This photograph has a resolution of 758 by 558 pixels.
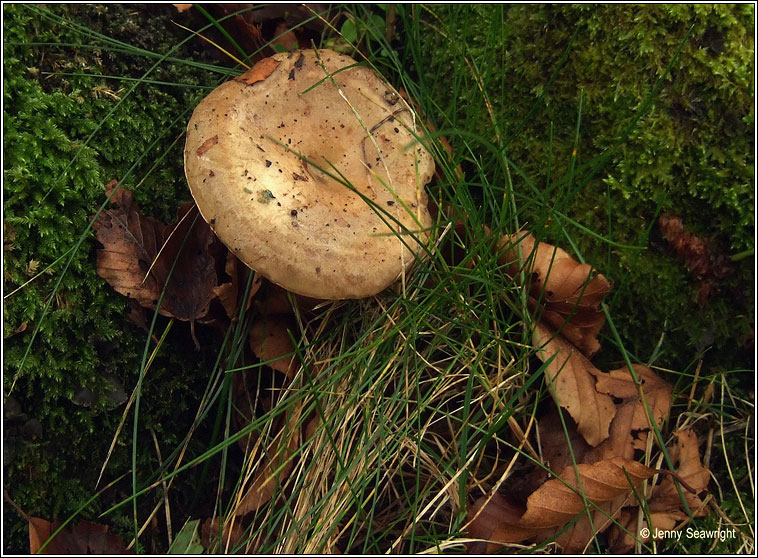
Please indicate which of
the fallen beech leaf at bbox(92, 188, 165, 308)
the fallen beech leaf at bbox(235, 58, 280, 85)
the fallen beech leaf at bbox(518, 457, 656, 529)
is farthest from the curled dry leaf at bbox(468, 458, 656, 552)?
the fallen beech leaf at bbox(235, 58, 280, 85)

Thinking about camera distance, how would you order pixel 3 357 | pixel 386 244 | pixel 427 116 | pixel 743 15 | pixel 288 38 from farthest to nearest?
pixel 288 38 < pixel 427 116 < pixel 743 15 < pixel 386 244 < pixel 3 357

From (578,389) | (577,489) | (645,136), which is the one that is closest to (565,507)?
(577,489)

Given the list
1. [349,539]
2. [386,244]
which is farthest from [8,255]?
[349,539]

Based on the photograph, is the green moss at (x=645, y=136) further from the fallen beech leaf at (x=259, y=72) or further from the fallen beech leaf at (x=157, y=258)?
the fallen beech leaf at (x=157, y=258)

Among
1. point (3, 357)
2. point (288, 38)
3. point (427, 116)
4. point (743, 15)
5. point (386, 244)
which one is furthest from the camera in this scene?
point (288, 38)

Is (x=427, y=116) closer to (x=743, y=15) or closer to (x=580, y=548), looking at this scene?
(x=743, y=15)

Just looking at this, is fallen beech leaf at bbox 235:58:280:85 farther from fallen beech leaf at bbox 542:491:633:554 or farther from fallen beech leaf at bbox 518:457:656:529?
fallen beech leaf at bbox 542:491:633:554

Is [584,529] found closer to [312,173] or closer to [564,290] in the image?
[564,290]
